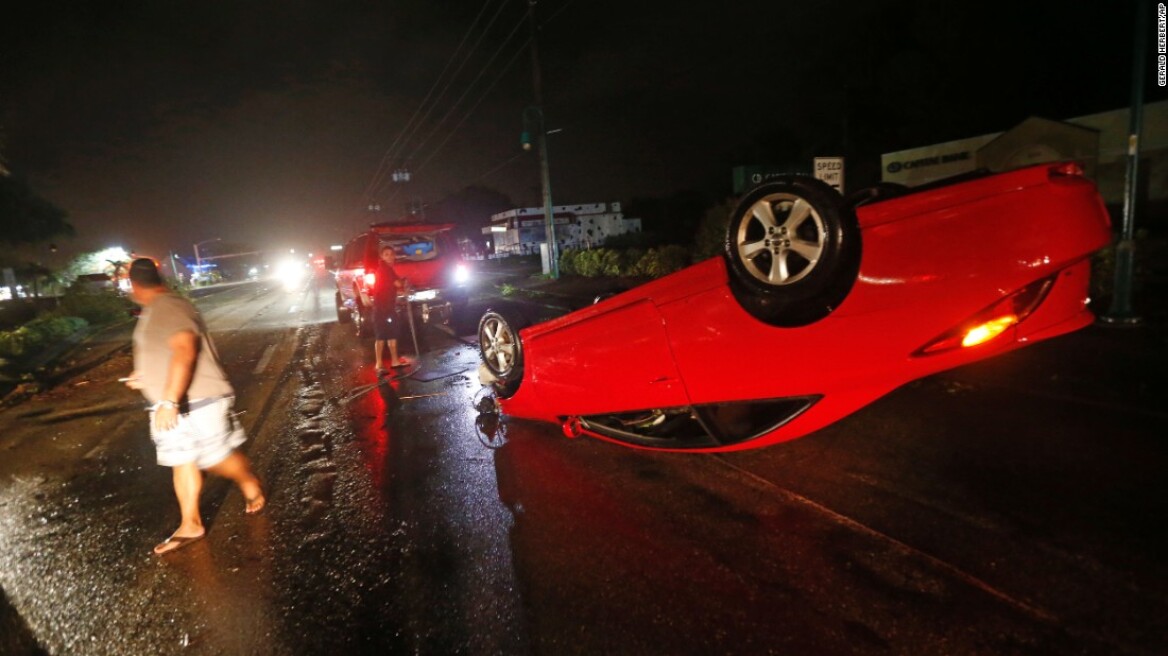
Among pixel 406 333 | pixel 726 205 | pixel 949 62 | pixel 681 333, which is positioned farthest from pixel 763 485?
pixel 949 62

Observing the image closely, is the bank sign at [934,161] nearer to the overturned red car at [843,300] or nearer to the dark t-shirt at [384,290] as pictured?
the dark t-shirt at [384,290]

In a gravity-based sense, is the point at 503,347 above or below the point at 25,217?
below

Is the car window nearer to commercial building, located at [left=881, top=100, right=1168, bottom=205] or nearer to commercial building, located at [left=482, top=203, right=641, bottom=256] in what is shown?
commercial building, located at [left=881, top=100, right=1168, bottom=205]

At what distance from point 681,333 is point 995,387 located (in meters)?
3.73

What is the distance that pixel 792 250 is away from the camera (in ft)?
9.73

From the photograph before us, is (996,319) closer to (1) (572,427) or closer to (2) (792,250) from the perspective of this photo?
(2) (792,250)

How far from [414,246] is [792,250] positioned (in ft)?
31.4

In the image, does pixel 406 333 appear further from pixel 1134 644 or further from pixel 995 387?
pixel 1134 644

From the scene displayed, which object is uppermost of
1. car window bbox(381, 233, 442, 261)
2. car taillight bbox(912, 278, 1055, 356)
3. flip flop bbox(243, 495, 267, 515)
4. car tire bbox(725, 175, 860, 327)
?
car window bbox(381, 233, 442, 261)

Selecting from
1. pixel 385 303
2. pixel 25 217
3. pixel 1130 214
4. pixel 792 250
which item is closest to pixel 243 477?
pixel 792 250

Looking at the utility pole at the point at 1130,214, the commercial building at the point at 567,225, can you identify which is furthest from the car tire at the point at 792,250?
the commercial building at the point at 567,225

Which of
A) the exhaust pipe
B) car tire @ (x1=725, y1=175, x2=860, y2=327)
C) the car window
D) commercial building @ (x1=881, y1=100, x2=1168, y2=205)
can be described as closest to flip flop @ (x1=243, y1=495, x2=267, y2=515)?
the exhaust pipe

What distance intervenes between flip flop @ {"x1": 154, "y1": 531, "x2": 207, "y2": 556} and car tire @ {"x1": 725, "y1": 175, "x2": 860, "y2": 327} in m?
3.62

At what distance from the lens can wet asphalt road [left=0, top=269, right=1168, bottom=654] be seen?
2490mm
